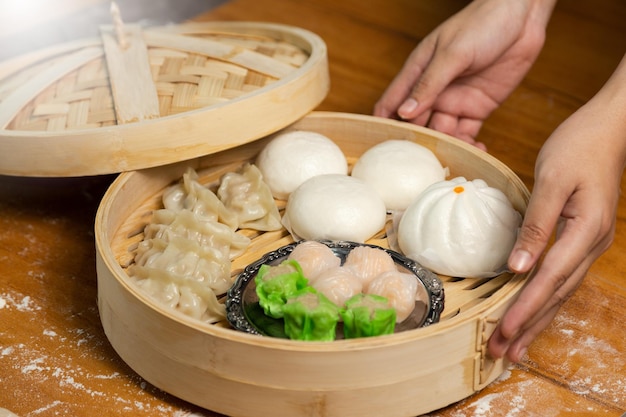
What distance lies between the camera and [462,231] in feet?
5.08

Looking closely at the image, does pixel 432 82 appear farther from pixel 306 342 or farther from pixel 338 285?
pixel 306 342

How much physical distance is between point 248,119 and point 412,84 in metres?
0.56

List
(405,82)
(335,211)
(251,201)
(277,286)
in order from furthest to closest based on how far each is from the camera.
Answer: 1. (405,82)
2. (251,201)
3. (335,211)
4. (277,286)

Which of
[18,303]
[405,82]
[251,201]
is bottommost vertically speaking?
[18,303]

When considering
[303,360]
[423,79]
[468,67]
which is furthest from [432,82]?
[303,360]

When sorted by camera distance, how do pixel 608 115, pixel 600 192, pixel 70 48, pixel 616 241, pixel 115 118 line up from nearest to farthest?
1. pixel 600 192
2. pixel 608 115
3. pixel 115 118
4. pixel 616 241
5. pixel 70 48

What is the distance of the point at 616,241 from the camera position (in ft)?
6.07

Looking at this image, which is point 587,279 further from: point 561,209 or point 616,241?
point 561,209

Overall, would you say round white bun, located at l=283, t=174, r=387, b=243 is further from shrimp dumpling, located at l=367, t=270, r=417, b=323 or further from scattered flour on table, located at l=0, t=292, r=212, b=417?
scattered flour on table, located at l=0, t=292, r=212, b=417

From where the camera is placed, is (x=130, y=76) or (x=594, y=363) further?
(x=130, y=76)

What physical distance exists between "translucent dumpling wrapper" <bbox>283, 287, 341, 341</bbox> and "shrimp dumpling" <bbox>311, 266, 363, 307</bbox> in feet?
0.13

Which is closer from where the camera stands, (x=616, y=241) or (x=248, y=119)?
(x=248, y=119)

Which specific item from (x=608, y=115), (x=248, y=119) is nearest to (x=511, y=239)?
Answer: (x=608, y=115)

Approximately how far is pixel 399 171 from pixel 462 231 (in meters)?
0.26
